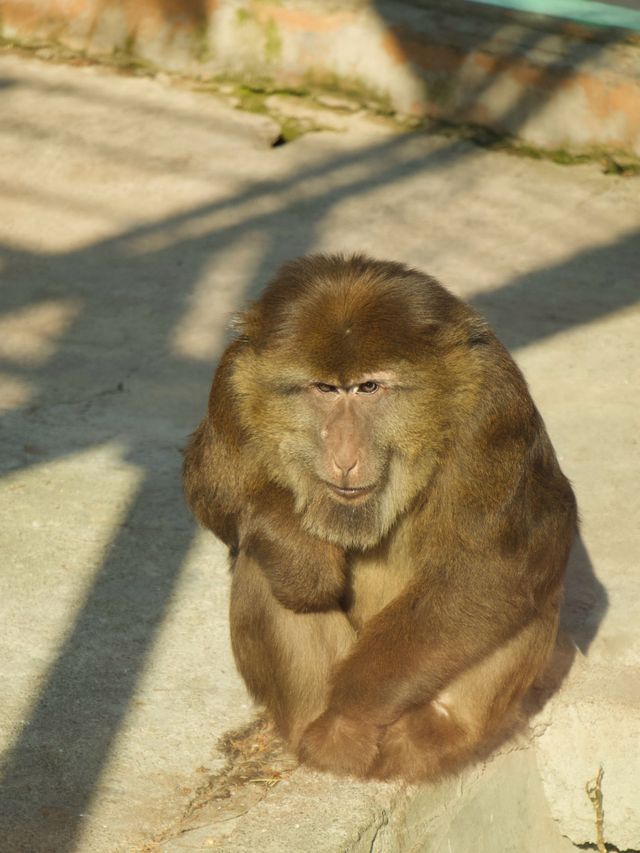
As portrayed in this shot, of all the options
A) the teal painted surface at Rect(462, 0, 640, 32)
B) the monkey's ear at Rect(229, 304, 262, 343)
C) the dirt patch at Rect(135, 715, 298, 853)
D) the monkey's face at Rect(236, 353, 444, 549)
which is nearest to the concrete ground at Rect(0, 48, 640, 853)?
the dirt patch at Rect(135, 715, 298, 853)

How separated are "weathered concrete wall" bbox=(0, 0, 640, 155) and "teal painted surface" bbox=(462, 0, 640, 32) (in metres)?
0.06

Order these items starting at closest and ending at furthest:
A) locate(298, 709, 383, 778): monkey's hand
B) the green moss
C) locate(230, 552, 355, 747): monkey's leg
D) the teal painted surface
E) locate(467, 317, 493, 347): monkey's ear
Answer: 1. locate(467, 317, 493, 347): monkey's ear
2. locate(298, 709, 383, 778): monkey's hand
3. locate(230, 552, 355, 747): monkey's leg
4. the teal painted surface
5. the green moss

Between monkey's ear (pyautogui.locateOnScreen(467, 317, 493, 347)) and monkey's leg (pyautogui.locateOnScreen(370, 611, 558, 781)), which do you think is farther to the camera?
monkey's leg (pyautogui.locateOnScreen(370, 611, 558, 781))

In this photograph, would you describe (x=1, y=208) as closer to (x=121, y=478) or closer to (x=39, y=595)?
(x=121, y=478)

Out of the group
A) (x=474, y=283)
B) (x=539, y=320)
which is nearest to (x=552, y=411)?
(x=539, y=320)

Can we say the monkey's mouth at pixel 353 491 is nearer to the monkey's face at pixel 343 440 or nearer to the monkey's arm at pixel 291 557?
the monkey's face at pixel 343 440

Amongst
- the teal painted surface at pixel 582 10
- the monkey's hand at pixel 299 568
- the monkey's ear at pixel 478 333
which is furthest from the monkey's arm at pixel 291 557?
the teal painted surface at pixel 582 10

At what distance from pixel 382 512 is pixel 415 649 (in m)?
0.38

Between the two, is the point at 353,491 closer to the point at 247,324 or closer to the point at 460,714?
the point at 247,324

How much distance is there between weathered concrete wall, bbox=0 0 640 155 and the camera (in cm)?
838

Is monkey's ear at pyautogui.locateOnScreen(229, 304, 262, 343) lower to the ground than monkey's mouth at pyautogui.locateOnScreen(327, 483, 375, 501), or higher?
higher

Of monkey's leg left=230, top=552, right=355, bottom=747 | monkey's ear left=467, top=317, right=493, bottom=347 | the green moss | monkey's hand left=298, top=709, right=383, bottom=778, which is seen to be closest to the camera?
monkey's ear left=467, top=317, right=493, bottom=347

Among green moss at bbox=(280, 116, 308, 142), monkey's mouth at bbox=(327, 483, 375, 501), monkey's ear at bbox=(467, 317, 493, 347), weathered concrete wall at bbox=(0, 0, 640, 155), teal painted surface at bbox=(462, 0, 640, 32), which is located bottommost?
green moss at bbox=(280, 116, 308, 142)

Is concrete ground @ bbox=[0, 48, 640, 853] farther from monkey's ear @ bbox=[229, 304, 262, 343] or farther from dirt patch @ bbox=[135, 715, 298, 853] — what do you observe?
monkey's ear @ bbox=[229, 304, 262, 343]
